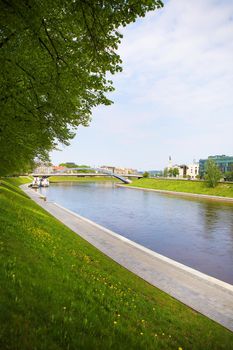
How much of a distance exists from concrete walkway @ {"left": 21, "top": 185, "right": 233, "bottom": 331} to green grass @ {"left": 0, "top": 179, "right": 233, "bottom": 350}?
2.43 feet

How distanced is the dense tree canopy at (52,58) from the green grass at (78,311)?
498cm

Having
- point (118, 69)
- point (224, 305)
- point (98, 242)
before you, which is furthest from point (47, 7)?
point (98, 242)

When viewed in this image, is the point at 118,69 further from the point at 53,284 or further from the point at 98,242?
the point at 98,242

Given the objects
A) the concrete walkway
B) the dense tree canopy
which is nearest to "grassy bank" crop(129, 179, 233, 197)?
the concrete walkway

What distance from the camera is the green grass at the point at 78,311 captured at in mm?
5059

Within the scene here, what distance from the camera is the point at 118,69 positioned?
30.5 feet

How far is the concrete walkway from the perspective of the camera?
35.4ft

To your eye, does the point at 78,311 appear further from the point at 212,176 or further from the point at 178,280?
the point at 212,176

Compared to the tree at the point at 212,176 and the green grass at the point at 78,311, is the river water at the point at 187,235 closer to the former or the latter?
the green grass at the point at 78,311

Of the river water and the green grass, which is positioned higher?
the green grass

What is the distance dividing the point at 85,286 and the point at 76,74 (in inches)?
257

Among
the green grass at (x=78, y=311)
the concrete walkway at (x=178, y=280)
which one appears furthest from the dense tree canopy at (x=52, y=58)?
the concrete walkway at (x=178, y=280)

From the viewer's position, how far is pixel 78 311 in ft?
20.8

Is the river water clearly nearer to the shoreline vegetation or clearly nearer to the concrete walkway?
the concrete walkway
